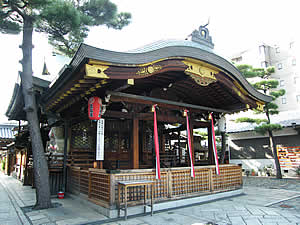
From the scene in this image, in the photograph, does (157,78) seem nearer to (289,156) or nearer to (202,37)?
(202,37)

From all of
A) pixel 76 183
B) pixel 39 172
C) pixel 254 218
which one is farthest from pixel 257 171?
pixel 39 172

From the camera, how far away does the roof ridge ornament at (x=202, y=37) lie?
7.44 metres

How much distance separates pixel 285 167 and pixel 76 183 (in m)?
13.6

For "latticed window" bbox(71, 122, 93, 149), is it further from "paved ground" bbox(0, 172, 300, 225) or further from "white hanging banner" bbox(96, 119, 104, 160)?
"white hanging banner" bbox(96, 119, 104, 160)

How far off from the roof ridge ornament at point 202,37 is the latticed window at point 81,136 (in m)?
5.01

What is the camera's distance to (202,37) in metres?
7.66

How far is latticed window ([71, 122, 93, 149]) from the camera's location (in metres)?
8.30

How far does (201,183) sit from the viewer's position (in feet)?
23.3

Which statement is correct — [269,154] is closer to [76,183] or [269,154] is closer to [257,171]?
[257,171]

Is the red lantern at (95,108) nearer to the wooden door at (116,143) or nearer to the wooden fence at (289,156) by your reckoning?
Answer: the wooden door at (116,143)

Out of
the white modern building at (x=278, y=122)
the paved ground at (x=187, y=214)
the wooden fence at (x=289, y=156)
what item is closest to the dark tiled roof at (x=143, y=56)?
the paved ground at (x=187, y=214)

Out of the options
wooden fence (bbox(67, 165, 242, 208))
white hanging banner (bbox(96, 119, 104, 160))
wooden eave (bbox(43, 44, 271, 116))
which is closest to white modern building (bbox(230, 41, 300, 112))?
wooden eave (bbox(43, 44, 271, 116))

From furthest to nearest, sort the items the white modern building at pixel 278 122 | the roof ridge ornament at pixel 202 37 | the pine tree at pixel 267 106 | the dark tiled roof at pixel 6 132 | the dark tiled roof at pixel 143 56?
the dark tiled roof at pixel 6 132
the white modern building at pixel 278 122
the pine tree at pixel 267 106
the roof ridge ornament at pixel 202 37
the dark tiled roof at pixel 143 56

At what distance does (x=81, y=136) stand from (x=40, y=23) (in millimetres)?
4095
